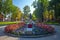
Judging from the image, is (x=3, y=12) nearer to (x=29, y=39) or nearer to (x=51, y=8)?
(x=51, y=8)

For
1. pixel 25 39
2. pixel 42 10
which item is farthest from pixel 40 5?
pixel 25 39

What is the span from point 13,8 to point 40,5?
9.58 metres

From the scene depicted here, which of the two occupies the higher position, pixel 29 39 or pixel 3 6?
pixel 3 6

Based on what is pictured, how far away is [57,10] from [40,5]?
930 cm

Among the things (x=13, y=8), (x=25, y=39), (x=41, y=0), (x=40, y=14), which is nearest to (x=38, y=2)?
(x=41, y=0)

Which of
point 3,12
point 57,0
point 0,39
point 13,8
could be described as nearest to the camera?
point 0,39

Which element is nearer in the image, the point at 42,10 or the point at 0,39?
the point at 0,39

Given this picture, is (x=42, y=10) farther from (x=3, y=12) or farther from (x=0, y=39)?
(x=0, y=39)

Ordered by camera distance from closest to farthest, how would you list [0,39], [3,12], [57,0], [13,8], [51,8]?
[0,39] < [57,0] < [51,8] < [13,8] < [3,12]

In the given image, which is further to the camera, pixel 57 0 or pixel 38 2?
pixel 38 2

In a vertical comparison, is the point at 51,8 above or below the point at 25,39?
above

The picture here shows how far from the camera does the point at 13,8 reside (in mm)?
47344

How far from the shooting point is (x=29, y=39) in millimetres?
10172

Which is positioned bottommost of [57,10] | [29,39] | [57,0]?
[29,39]
